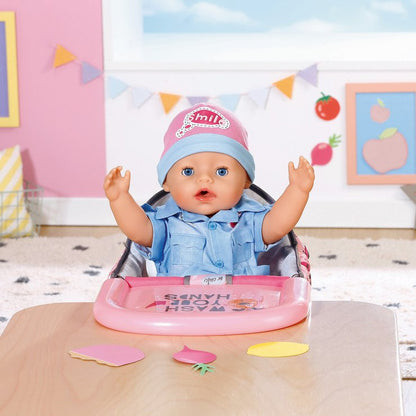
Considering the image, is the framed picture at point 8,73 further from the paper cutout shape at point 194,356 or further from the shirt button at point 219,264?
the paper cutout shape at point 194,356

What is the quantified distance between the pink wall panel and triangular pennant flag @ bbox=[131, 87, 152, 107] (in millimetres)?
143

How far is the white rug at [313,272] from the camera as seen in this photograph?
2.04m

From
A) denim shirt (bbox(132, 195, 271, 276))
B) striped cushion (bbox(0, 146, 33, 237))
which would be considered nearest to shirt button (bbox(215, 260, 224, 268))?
denim shirt (bbox(132, 195, 271, 276))

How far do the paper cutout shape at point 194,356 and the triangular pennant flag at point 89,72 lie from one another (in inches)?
99.5

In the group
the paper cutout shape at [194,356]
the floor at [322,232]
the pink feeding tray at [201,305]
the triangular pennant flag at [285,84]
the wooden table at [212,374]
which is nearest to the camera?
the wooden table at [212,374]

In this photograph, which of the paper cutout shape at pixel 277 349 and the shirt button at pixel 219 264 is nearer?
the paper cutout shape at pixel 277 349

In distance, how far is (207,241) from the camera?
55.8 inches

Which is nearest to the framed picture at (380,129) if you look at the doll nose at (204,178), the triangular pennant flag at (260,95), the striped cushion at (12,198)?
the triangular pennant flag at (260,95)

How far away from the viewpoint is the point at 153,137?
3289 millimetres

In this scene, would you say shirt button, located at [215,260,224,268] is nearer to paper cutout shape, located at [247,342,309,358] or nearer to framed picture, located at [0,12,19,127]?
paper cutout shape, located at [247,342,309,358]

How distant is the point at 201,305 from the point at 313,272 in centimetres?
139

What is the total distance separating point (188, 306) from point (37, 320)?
195 mm

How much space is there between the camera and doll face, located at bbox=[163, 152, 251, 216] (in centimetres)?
136

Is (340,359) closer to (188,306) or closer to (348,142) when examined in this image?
(188,306)
